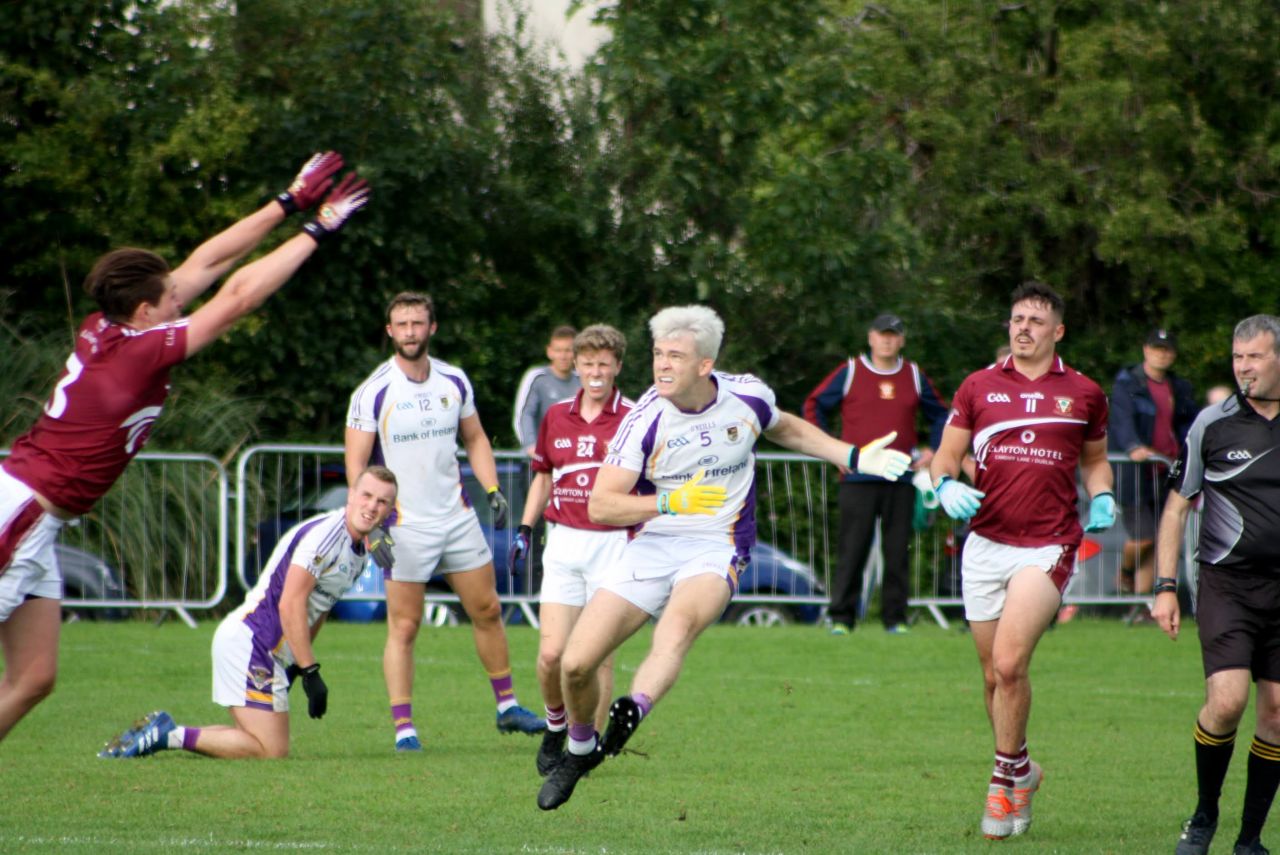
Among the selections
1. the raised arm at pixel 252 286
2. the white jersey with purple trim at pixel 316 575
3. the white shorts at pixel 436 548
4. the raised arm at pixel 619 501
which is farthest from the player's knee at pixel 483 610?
the raised arm at pixel 252 286

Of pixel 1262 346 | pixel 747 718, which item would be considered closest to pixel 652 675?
pixel 1262 346

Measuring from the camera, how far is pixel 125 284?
660 centimetres

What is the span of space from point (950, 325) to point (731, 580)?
46.4 feet

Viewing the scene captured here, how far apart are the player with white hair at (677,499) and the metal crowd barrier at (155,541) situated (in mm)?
8354

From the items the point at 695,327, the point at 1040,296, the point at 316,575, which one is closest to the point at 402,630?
the point at 316,575

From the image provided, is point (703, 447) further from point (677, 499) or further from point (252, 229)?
point (252, 229)

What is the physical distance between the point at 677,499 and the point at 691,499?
61mm

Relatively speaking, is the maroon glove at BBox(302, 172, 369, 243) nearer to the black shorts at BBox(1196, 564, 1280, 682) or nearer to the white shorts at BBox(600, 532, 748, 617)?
the white shorts at BBox(600, 532, 748, 617)

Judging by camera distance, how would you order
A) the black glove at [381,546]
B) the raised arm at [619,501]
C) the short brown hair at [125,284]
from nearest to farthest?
the short brown hair at [125,284] < the raised arm at [619,501] < the black glove at [381,546]

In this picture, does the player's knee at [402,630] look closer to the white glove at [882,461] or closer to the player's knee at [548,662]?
the player's knee at [548,662]

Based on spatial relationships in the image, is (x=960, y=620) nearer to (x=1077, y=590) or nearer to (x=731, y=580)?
(x=1077, y=590)

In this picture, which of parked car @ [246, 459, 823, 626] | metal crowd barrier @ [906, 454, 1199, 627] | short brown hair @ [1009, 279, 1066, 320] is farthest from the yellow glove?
metal crowd barrier @ [906, 454, 1199, 627]

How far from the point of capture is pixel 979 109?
24500 millimetres

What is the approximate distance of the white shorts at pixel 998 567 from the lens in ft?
26.7
